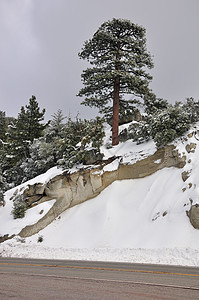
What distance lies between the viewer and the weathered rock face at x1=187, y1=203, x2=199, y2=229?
1365 centimetres

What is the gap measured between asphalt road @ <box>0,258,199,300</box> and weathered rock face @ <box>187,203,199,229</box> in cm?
593

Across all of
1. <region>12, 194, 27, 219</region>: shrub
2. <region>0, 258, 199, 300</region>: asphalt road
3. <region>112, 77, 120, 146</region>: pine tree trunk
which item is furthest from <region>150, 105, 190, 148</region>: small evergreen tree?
<region>12, 194, 27, 219</region>: shrub

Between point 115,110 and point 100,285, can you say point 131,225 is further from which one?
point 115,110

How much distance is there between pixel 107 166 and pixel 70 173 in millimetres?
3254

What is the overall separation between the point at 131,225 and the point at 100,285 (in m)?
9.87

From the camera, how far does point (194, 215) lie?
544 inches

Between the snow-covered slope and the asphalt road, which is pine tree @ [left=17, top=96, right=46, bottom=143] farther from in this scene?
the asphalt road

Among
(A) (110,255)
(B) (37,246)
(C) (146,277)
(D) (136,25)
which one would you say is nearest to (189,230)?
(A) (110,255)

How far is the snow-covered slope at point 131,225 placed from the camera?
12.9 m

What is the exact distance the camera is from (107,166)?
20.4 m

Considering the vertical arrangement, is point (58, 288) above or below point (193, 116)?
below

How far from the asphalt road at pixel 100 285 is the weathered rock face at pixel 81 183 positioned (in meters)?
10.9

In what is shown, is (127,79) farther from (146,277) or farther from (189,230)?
(146,277)

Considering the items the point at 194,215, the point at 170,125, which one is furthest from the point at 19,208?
the point at 170,125
